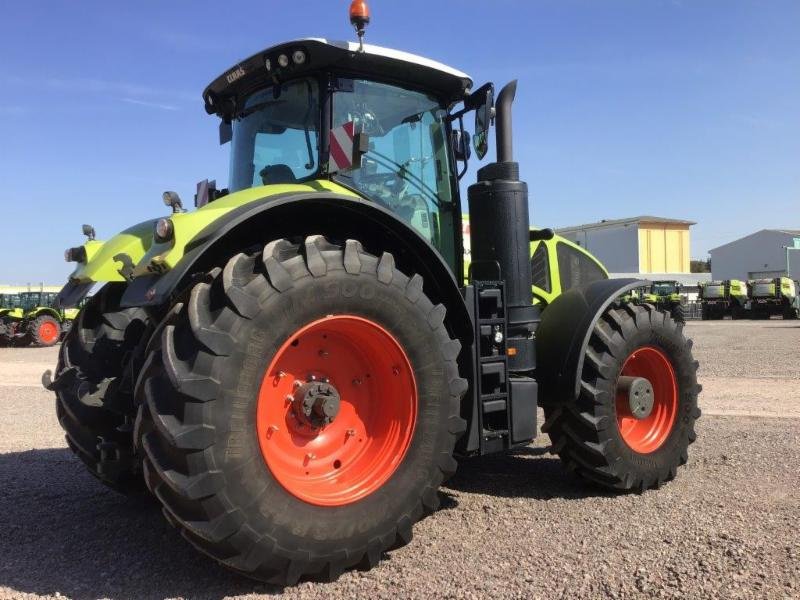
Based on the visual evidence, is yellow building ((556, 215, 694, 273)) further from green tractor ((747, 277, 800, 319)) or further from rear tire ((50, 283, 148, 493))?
rear tire ((50, 283, 148, 493))

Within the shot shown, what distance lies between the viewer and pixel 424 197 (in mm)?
4211

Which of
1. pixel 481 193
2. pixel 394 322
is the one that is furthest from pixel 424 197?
pixel 394 322

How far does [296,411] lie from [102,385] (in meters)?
1.07

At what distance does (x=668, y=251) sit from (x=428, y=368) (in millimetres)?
61397

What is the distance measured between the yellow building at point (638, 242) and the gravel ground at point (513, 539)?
5359cm

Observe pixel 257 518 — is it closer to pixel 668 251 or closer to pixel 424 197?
pixel 424 197

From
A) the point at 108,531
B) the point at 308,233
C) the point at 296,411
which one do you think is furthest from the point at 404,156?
the point at 108,531

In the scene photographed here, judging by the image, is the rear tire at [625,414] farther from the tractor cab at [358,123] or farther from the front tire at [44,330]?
the front tire at [44,330]

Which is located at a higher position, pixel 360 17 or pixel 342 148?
pixel 360 17

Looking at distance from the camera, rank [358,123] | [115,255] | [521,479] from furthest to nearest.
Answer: [521,479], [358,123], [115,255]

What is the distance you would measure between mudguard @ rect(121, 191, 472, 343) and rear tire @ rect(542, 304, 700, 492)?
102cm

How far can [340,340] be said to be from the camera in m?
3.36

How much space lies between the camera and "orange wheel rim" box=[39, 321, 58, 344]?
2345cm

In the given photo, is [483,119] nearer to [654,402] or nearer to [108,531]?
[654,402]
